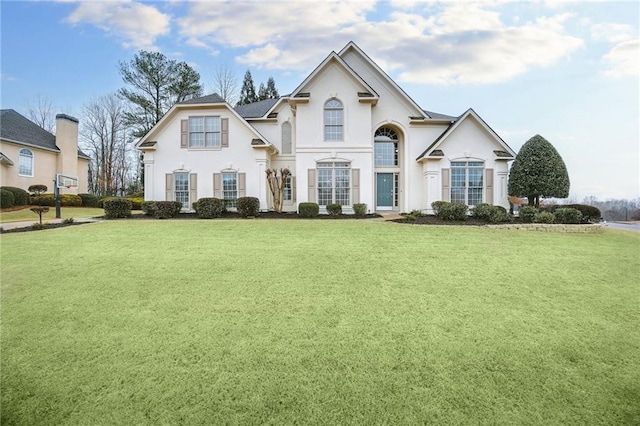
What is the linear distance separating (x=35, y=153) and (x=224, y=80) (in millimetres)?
19386

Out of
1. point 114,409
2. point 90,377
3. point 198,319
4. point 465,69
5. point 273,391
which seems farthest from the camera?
point 465,69

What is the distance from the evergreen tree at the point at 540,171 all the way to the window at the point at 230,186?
1551 centimetres

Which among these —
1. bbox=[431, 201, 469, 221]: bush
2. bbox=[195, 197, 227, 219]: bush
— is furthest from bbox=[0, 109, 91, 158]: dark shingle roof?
bbox=[431, 201, 469, 221]: bush

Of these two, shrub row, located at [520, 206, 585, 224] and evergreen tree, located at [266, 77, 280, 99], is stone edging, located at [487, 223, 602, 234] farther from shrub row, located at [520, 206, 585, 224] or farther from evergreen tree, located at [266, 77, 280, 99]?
evergreen tree, located at [266, 77, 280, 99]

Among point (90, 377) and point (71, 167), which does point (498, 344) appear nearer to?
point (90, 377)

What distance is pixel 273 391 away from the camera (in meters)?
2.97

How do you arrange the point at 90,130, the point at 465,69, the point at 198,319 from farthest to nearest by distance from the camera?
the point at 90,130
the point at 465,69
the point at 198,319

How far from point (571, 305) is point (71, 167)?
106 ft

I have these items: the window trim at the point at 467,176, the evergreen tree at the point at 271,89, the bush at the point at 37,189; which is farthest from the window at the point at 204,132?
the evergreen tree at the point at 271,89

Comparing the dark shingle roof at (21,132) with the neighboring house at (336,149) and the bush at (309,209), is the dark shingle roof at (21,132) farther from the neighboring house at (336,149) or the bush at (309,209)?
the bush at (309,209)

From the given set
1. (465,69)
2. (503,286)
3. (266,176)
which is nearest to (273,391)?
(503,286)

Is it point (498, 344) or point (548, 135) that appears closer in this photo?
point (498, 344)

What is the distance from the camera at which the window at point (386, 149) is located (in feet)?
63.0

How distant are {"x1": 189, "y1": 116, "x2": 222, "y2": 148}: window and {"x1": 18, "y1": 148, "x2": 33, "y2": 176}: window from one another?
46.6 ft
